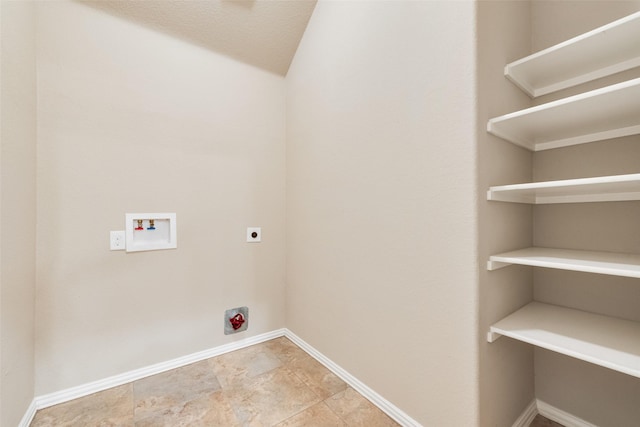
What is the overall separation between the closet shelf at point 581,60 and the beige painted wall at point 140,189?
1.65 metres

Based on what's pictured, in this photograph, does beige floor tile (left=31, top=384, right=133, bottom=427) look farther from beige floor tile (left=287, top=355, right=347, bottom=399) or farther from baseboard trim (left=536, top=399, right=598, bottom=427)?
baseboard trim (left=536, top=399, right=598, bottom=427)

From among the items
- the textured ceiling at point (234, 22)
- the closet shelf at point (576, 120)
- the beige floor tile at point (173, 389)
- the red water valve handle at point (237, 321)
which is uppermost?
the textured ceiling at point (234, 22)

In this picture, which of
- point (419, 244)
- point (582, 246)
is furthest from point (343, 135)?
point (582, 246)

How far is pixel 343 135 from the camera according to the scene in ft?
5.24

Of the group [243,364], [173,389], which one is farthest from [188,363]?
[243,364]

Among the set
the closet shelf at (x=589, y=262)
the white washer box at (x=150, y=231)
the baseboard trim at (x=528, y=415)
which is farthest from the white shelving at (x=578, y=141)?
the white washer box at (x=150, y=231)

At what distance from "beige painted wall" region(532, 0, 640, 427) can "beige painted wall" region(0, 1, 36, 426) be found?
2.47 meters

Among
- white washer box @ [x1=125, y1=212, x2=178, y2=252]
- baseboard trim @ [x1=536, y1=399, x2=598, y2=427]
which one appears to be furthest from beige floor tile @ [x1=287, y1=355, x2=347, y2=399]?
white washer box @ [x1=125, y1=212, x2=178, y2=252]

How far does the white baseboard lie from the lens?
129cm

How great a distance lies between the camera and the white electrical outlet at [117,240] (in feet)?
5.03

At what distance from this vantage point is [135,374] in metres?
1.60

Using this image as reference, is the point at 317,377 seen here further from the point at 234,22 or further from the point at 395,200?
the point at 234,22

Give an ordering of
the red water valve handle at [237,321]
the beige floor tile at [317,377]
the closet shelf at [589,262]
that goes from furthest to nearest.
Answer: the red water valve handle at [237,321], the beige floor tile at [317,377], the closet shelf at [589,262]

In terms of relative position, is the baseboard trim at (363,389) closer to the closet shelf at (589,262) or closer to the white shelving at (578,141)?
the white shelving at (578,141)
